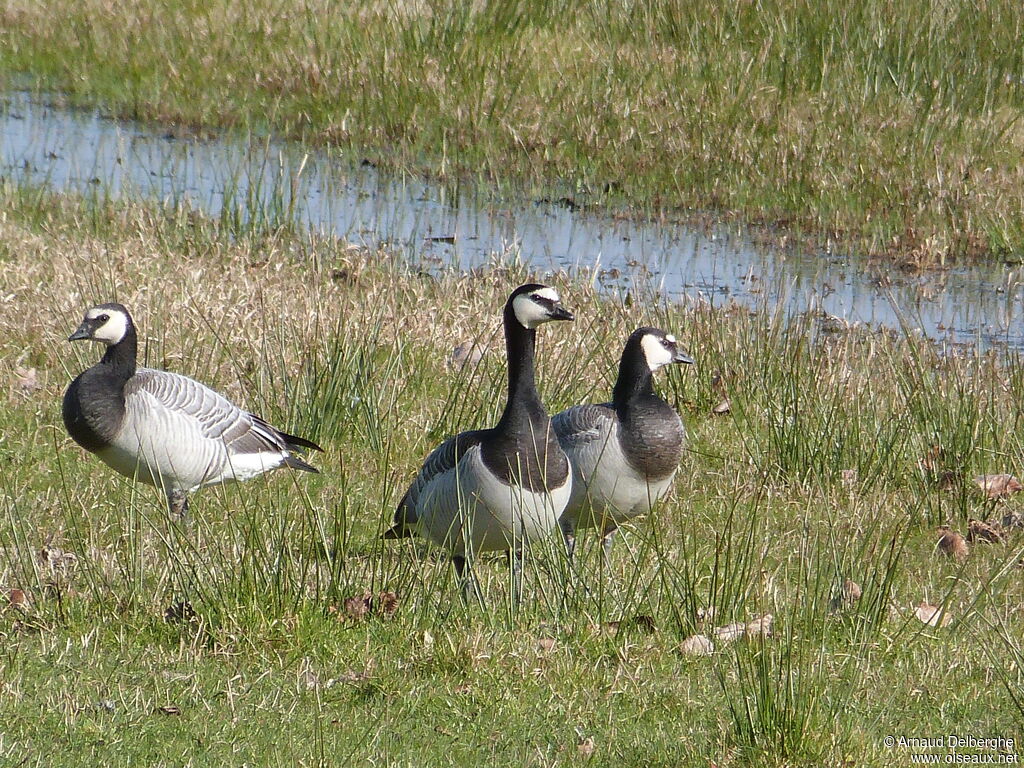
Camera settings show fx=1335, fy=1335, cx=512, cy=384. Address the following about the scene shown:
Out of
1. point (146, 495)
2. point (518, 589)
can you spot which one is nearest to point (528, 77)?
point (146, 495)

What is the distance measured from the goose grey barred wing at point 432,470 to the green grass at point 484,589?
166 mm

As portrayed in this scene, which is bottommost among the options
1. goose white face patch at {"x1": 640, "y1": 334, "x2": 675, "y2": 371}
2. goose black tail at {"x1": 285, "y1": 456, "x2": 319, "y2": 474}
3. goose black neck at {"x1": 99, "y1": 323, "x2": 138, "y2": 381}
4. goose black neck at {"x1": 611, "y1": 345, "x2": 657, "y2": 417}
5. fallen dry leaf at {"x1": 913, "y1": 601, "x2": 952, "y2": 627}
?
goose black tail at {"x1": 285, "y1": 456, "x2": 319, "y2": 474}

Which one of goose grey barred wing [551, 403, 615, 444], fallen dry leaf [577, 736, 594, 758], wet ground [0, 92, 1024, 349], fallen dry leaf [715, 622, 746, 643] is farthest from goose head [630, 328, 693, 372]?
wet ground [0, 92, 1024, 349]

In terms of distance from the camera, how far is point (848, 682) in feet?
15.7

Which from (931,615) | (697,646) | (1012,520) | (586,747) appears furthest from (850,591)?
(1012,520)

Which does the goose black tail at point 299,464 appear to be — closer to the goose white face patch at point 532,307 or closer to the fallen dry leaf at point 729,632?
the goose white face patch at point 532,307

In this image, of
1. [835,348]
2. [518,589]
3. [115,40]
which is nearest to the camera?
[518,589]

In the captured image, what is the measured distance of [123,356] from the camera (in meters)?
7.35

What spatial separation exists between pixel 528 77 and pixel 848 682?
45.0 feet

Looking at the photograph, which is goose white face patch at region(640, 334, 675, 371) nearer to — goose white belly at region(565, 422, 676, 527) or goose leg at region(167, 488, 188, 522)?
goose white belly at region(565, 422, 676, 527)

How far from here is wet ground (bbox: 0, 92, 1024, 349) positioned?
12898 mm

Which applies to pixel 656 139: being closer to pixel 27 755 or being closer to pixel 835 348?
pixel 835 348

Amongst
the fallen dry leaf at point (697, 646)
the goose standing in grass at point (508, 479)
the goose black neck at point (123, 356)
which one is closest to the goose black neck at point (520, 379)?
the goose standing in grass at point (508, 479)
